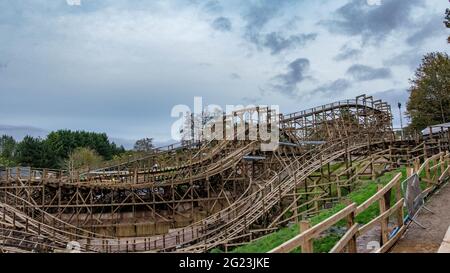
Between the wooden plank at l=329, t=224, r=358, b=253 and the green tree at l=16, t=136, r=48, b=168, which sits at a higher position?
the green tree at l=16, t=136, r=48, b=168

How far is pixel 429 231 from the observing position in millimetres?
7238

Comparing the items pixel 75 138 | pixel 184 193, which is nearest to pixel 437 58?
pixel 184 193

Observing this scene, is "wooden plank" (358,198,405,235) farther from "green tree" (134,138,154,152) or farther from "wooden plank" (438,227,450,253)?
"green tree" (134,138,154,152)

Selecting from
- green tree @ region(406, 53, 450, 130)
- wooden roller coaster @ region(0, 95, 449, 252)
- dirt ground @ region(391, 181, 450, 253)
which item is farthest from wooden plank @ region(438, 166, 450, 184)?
green tree @ region(406, 53, 450, 130)

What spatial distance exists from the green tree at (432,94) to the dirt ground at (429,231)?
33.8 meters

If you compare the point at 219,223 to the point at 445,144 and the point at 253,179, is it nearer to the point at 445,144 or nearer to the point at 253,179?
the point at 253,179

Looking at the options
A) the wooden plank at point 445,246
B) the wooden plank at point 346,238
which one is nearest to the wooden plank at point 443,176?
the wooden plank at point 445,246

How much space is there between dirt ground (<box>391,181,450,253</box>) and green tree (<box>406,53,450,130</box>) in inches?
1332

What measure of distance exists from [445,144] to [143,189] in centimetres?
2145

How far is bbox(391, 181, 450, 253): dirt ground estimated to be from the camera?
626 centimetres

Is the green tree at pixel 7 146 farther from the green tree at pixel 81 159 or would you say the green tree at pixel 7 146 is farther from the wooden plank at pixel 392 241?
the wooden plank at pixel 392 241

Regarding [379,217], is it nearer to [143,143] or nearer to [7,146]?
[143,143]

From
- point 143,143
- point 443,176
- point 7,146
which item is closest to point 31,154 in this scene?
point 143,143
